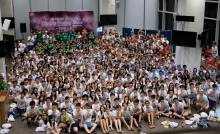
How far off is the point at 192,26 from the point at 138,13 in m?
8.76

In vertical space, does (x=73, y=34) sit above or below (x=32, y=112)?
above

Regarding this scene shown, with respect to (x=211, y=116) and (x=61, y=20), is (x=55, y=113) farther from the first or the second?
(x=61, y=20)

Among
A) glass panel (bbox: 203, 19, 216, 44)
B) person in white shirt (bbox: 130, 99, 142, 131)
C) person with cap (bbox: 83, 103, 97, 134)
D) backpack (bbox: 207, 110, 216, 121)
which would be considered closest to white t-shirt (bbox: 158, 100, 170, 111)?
person in white shirt (bbox: 130, 99, 142, 131)

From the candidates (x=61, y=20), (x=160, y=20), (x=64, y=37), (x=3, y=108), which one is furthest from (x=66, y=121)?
(x=160, y=20)

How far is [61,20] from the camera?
66.1 feet

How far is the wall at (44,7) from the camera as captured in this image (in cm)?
2047

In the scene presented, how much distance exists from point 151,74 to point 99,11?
12.0 meters

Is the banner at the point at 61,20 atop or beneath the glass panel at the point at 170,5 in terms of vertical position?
beneath

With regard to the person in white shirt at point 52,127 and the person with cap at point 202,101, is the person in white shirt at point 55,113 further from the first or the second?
the person with cap at point 202,101

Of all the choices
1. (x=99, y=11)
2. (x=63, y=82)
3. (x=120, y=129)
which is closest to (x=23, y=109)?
(x=63, y=82)

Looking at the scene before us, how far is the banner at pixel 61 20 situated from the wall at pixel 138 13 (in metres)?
2.65

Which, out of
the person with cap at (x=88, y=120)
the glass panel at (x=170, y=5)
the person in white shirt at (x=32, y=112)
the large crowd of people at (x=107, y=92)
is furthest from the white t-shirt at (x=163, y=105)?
the glass panel at (x=170, y=5)

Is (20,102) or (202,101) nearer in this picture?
(20,102)

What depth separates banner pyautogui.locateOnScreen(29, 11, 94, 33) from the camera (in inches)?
770
